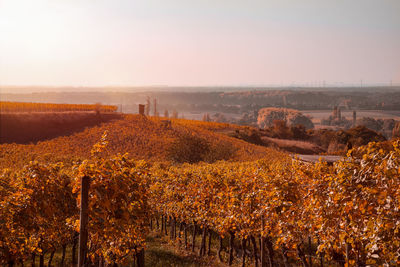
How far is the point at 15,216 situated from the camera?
823cm

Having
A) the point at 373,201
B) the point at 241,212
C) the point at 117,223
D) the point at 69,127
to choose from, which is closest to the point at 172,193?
the point at 241,212

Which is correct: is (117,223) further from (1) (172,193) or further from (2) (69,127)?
(2) (69,127)

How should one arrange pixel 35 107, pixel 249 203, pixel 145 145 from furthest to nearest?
1. pixel 35 107
2. pixel 145 145
3. pixel 249 203

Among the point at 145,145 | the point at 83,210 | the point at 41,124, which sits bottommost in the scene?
the point at 145,145

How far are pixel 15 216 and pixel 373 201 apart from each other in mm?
7819

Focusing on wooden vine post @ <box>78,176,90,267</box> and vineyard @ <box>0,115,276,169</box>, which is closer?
wooden vine post @ <box>78,176,90,267</box>

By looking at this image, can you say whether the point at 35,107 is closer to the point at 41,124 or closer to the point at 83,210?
the point at 41,124

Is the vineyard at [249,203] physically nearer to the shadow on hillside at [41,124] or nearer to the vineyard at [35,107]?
the shadow on hillside at [41,124]

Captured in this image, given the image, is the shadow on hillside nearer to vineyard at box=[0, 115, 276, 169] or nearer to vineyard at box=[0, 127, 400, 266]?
vineyard at box=[0, 115, 276, 169]

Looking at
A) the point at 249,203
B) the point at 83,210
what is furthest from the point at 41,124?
the point at 83,210

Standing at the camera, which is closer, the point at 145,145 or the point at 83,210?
the point at 83,210

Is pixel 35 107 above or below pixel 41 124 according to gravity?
above

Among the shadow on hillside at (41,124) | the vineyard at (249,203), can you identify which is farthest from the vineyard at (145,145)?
the vineyard at (249,203)

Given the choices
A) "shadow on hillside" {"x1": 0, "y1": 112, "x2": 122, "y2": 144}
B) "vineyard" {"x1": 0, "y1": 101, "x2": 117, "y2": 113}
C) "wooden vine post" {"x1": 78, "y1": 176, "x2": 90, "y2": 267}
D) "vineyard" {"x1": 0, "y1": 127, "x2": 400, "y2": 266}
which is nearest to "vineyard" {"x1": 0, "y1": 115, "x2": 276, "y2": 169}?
"shadow on hillside" {"x1": 0, "y1": 112, "x2": 122, "y2": 144}
